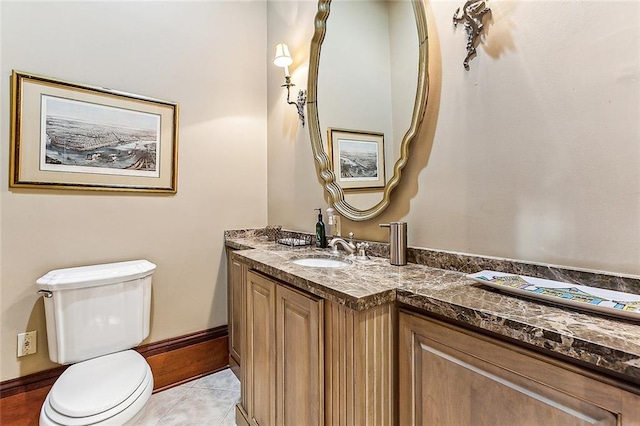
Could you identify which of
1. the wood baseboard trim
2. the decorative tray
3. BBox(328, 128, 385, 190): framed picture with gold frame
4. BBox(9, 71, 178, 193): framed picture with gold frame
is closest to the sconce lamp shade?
BBox(328, 128, 385, 190): framed picture with gold frame

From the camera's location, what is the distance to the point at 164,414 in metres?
1.67

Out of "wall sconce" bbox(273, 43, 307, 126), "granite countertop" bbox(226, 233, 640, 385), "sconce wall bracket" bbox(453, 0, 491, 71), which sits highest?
"wall sconce" bbox(273, 43, 307, 126)

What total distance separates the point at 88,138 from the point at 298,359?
5.59 feet

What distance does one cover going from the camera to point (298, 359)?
1085 mm

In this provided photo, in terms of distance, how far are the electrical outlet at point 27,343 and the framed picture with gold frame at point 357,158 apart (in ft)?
6.07

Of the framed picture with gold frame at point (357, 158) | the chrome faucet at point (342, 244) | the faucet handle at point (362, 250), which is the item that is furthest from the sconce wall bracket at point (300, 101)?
the faucet handle at point (362, 250)

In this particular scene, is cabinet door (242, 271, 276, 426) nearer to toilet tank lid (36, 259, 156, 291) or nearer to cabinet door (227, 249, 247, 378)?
cabinet door (227, 249, 247, 378)

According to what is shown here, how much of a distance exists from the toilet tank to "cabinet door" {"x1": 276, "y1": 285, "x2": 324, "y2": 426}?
944 mm

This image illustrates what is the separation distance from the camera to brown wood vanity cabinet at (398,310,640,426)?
556mm

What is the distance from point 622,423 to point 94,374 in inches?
70.6

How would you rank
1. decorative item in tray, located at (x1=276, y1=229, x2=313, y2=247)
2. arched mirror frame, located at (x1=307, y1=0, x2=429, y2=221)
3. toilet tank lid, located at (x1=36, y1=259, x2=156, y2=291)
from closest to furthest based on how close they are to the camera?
arched mirror frame, located at (x1=307, y1=0, x2=429, y2=221)
toilet tank lid, located at (x1=36, y1=259, x2=156, y2=291)
decorative item in tray, located at (x1=276, y1=229, x2=313, y2=247)

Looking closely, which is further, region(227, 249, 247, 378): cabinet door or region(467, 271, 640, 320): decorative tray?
region(227, 249, 247, 378): cabinet door

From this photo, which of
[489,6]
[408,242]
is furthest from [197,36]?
[408,242]

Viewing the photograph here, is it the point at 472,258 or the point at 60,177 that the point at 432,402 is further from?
the point at 60,177
